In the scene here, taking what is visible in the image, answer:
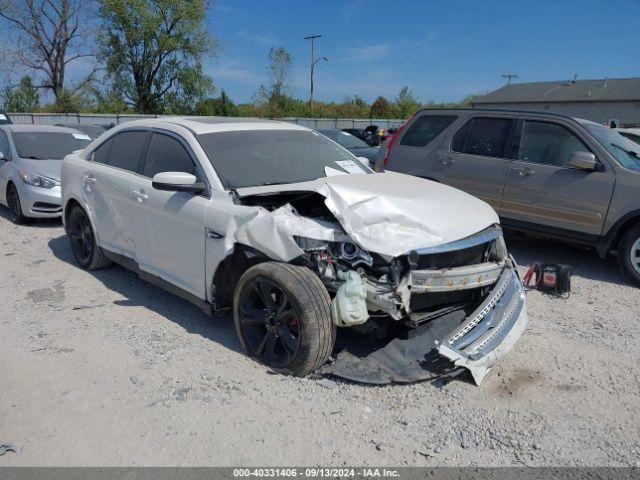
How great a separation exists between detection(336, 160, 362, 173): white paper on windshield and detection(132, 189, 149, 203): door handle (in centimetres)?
172

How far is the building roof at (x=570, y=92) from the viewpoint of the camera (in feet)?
173

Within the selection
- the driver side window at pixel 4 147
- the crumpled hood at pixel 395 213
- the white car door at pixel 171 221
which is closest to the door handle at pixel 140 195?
the white car door at pixel 171 221

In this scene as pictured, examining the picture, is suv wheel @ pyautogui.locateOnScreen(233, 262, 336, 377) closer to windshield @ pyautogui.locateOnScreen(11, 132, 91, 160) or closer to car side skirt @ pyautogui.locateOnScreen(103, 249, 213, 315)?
car side skirt @ pyautogui.locateOnScreen(103, 249, 213, 315)

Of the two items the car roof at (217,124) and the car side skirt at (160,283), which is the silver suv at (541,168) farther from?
the car side skirt at (160,283)

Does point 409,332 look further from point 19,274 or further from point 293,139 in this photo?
point 19,274

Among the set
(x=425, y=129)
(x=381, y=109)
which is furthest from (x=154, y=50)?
(x=425, y=129)

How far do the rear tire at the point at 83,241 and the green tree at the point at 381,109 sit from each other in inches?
2059

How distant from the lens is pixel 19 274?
6.00 meters

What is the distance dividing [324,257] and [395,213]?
A: 1.79 feet

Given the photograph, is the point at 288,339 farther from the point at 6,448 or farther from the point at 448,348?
the point at 6,448

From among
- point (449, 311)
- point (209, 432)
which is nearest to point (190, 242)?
point (209, 432)

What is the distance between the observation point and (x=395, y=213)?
11.6 feet

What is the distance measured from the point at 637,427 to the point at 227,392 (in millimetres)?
2459

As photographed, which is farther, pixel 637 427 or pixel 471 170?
pixel 471 170
